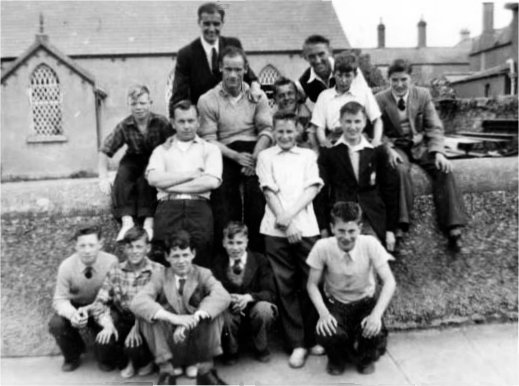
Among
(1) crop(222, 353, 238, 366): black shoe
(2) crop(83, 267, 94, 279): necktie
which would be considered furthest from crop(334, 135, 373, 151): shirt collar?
(2) crop(83, 267, 94, 279): necktie

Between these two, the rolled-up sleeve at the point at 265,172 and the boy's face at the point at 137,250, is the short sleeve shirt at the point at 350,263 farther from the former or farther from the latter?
the boy's face at the point at 137,250

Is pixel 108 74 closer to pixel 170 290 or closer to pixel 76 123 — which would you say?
pixel 76 123

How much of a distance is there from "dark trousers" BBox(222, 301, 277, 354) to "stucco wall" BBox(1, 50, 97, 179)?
18.5 meters

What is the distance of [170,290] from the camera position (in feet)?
11.6

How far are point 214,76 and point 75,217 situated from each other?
1728 millimetres

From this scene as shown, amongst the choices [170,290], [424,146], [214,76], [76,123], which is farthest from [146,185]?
[76,123]

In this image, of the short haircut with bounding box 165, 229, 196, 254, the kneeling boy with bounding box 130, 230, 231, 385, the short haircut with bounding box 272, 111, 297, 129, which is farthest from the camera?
the short haircut with bounding box 272, 111, 297, 129

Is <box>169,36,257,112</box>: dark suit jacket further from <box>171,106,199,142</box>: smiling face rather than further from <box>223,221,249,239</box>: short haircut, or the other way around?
<box>223,221,249,239</box>: short haircut

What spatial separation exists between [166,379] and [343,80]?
2602 millimetres

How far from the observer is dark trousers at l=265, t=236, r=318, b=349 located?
388 cm

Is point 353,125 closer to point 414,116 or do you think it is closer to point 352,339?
point 414,116

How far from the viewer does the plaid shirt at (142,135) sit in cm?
427

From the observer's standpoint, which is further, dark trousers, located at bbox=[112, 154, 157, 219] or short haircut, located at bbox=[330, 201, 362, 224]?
dark trousers, located at bbox=[112, 154, 157, 219]

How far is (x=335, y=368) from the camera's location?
358 cm
